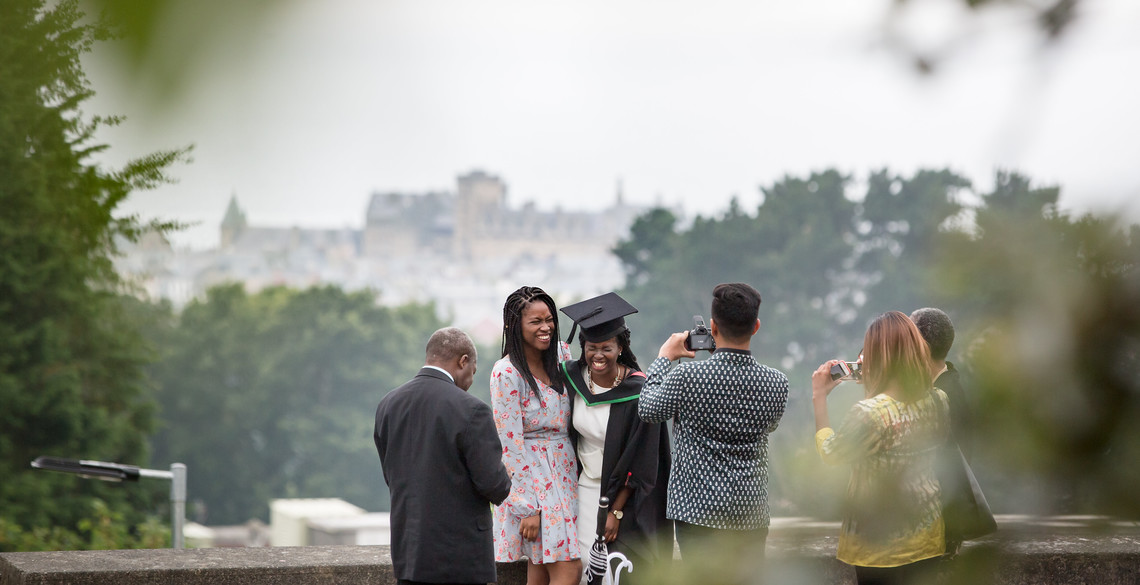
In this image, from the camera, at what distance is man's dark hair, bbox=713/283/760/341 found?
122 inches

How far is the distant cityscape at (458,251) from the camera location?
89.9 meters

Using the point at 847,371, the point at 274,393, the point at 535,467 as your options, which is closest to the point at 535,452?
the point at 535,467

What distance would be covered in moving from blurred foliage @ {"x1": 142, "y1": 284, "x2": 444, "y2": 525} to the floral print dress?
5025cm

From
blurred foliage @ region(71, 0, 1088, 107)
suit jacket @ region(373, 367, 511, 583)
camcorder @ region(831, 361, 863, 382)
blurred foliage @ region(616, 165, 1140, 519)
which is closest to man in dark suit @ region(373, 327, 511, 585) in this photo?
suit jacket @ region(373, 367, 511, 583)

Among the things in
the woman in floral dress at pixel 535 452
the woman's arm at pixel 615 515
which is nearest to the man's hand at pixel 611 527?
the woman's arm at pixel 615 515

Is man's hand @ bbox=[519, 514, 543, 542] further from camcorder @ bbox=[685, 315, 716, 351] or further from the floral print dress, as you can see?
camcorder @ bbox=[685, 315, 716, 351]

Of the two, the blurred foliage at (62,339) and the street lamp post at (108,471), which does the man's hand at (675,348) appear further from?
the blurred foliage at (62,339)

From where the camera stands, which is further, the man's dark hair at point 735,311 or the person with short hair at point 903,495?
the man's dark hair at point 735,311

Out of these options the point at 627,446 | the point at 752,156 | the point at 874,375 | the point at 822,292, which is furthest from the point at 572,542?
the point at 822,292

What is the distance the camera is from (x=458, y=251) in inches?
4392

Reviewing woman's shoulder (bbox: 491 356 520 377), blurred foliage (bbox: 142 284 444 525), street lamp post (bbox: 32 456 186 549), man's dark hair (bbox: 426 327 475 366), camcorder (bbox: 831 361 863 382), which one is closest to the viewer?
camcorder (bbox: 831 361 863 382)

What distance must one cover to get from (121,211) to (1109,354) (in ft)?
69.6

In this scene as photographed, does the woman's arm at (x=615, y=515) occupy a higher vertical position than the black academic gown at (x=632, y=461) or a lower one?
lower

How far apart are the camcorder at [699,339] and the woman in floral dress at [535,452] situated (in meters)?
0.64
